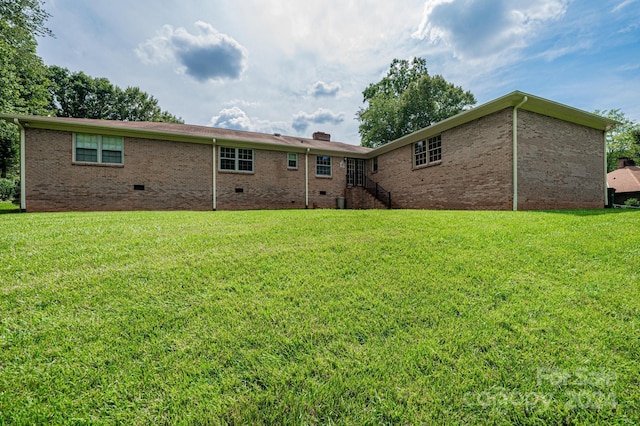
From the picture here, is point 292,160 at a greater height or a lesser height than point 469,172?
greater

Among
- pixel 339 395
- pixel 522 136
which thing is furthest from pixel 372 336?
pixel 522 136

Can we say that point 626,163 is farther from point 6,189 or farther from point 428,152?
point 6,189

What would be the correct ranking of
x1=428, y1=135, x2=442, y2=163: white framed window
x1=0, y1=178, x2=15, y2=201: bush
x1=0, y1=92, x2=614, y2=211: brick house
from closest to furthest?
x1=0, y1=92, x2=614, y2=211: brick house < x1=428, y1=135, x2=442, y2=163: white framed window < x1=0, y1=178, x2=15, y2=201: bush

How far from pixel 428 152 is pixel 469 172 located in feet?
8.41

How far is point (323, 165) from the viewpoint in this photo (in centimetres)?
1602

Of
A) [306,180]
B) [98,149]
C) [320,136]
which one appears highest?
[320,136]

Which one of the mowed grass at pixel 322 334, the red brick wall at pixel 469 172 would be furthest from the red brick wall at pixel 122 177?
the red brick wall at pixel 469 172

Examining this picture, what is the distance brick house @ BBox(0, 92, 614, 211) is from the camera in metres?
9.47

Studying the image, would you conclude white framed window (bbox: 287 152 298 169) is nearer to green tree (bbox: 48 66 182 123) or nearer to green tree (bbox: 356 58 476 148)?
green tree (bbox: 356 58 476 148)

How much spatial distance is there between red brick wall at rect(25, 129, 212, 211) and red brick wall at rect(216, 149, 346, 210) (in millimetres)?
1000

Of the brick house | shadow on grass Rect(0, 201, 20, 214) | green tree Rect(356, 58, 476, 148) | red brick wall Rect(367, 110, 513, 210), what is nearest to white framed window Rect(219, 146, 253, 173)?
the brick house

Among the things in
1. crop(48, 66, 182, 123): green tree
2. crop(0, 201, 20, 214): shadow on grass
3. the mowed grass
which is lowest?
the mowed grass

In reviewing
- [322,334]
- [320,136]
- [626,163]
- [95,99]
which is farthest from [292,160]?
[626,163]

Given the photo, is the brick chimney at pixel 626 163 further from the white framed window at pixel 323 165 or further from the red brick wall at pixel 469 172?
the white framed window at pixel 323 165
